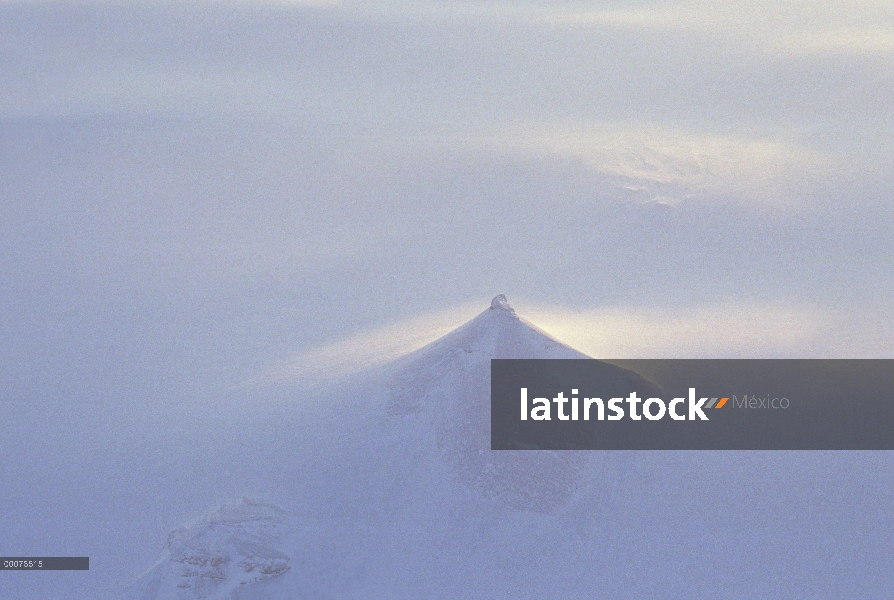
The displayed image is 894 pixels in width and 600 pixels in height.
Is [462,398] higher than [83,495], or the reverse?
[462,398]

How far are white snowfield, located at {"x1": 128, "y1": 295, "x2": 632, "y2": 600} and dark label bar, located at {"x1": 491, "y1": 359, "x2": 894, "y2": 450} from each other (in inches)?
30.1

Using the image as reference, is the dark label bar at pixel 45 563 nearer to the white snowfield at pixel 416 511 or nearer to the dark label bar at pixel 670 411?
the white snowfield at pixel 416 511

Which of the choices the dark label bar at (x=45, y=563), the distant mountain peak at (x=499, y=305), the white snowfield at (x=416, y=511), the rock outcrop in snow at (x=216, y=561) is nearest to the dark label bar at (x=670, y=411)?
the white snowfield at (x=416, y=511)

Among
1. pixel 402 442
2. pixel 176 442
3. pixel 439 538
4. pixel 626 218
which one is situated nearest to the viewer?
pixel 439 538

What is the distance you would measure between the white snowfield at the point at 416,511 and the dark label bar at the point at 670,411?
0.77m

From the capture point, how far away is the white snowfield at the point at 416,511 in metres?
33.5

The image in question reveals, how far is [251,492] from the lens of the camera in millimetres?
37500

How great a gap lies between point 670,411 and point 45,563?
24.8m

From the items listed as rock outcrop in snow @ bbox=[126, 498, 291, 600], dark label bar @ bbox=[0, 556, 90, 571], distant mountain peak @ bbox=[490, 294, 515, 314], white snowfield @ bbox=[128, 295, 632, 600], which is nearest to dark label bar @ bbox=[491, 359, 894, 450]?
white snowfield @ bbox=[128, 295, 632, 600]

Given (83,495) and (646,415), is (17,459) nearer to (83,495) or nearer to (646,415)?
(83,495)

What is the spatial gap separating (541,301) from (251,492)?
24511 millimetres

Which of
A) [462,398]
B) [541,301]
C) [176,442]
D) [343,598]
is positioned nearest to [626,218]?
[541,301]

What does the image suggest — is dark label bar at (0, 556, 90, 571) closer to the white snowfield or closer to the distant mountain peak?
the white snowfield

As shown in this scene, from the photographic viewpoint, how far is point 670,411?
40.0m
